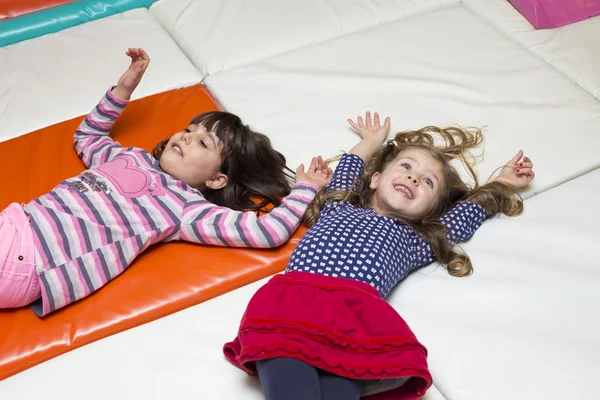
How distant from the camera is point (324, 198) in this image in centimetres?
173

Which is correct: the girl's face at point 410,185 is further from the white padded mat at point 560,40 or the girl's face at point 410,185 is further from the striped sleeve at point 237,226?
the white padded mat at point 560,40

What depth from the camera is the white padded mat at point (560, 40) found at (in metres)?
2.19

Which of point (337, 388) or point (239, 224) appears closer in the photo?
point (337, 388)

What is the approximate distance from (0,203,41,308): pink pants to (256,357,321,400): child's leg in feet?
1.86

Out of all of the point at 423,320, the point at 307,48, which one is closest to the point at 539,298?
the point at 423,320

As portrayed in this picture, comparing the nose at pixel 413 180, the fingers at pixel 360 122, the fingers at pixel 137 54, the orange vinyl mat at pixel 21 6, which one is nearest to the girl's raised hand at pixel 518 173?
the nose at pixel 413 180

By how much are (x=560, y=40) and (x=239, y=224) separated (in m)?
1.36

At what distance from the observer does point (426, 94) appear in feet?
6.89

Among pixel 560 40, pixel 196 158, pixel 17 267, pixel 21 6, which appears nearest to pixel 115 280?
pixel 17 267

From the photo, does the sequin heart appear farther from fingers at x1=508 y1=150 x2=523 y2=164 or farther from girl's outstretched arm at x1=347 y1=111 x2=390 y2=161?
fingers at x1=508 y1=150 x2=523 y2=164

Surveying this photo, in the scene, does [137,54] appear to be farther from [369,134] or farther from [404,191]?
[404,191]

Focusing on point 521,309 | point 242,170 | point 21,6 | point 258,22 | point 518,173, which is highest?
point 21,6

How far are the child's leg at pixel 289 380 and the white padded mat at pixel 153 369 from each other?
0.11 m

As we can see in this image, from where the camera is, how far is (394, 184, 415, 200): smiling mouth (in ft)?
5.35
